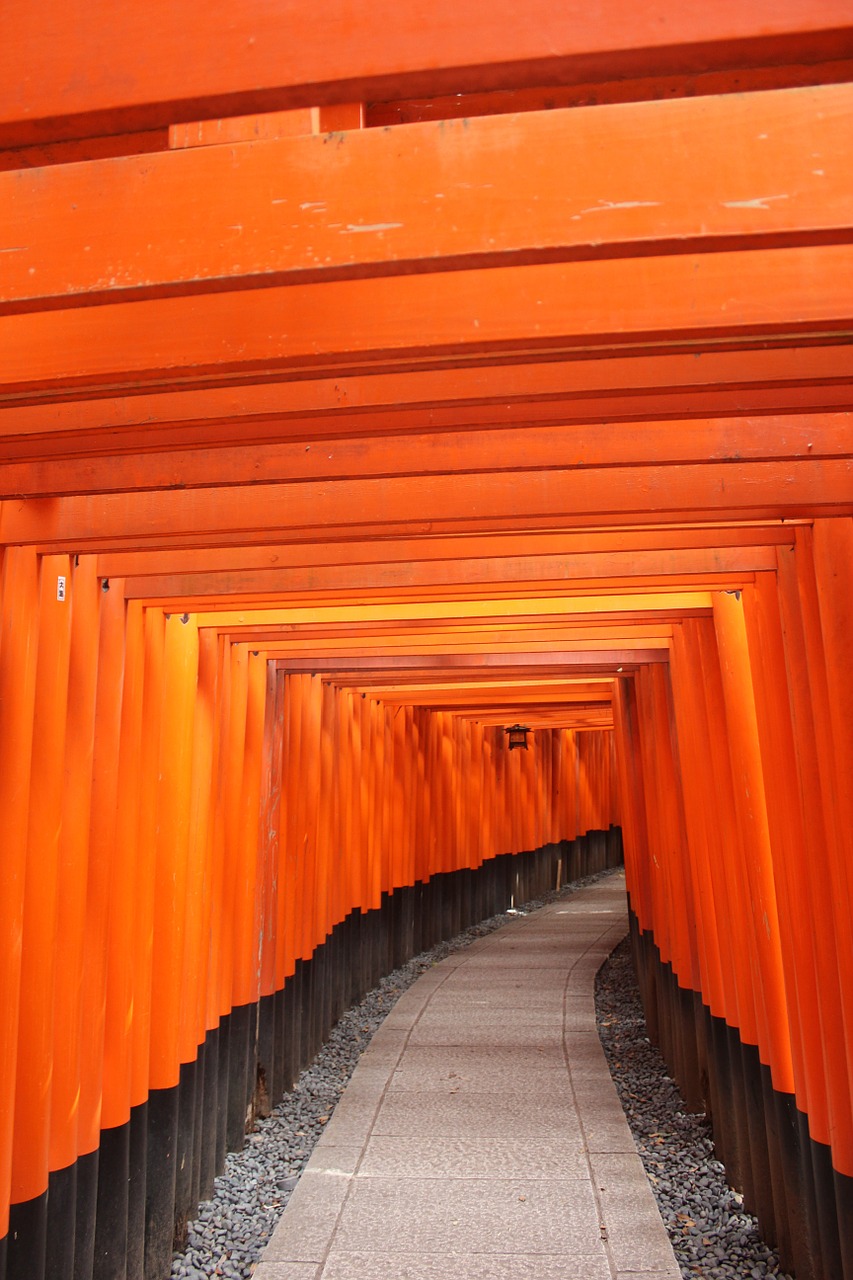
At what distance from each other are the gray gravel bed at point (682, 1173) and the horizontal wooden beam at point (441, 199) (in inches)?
196

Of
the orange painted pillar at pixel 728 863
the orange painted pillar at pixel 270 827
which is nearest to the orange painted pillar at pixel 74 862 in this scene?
the orange painted pillar at pixel 270 827

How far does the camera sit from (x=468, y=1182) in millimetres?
5879

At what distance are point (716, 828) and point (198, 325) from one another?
4851 millimetres

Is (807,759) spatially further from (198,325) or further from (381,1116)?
(381,1116)

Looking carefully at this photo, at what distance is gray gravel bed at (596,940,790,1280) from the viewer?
516cm

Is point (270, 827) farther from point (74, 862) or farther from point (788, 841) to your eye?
point (788, 841)

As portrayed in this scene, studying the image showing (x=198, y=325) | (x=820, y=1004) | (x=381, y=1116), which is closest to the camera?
(x=198, y=325)

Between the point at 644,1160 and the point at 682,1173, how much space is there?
34cm

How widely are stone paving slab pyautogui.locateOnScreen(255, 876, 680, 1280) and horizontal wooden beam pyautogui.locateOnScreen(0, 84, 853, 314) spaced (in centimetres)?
459

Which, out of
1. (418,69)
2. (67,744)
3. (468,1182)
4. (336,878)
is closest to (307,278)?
(418,69)

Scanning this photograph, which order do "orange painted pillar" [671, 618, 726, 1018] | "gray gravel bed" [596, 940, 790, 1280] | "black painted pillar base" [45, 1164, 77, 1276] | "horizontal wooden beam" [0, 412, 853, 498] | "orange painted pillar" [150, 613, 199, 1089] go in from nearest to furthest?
"horizontal wooden beam" [0, 412, 853, 498] → "black painted pillar base" [45, 1164, 77, 1276] → "gray gravel bed" [596, 940, 790, 1280] → "orange painted pillar" [150, 613, 199, 1089] → "orange painted pillar" [671, 618, 726, 1018]

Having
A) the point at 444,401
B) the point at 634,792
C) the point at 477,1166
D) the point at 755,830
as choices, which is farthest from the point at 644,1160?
the point at 444,401

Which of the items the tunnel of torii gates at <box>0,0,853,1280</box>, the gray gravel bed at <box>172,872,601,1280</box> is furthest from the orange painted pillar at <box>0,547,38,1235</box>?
the gray gravel bed at <box>172,872,601,1280</box>

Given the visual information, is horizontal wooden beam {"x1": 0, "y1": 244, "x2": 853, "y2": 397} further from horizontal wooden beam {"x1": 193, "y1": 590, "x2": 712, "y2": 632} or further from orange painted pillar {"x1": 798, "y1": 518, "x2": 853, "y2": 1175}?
horizontal wooden beam {"x1": 193, "y1": 590, "x2": 712, "y2": 632}
